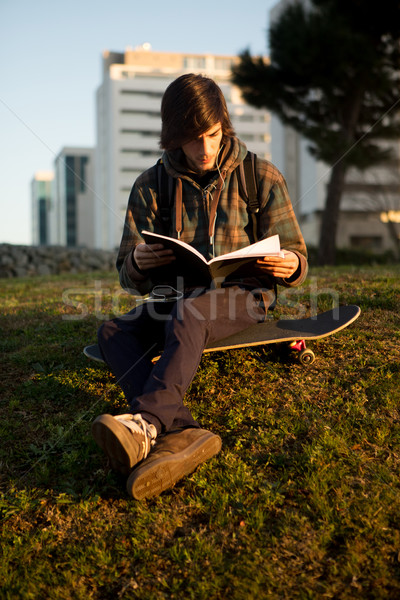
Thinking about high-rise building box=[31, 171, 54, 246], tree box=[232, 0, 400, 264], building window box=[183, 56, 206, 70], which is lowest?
high-rise building box=[31, 171, 54, 246]

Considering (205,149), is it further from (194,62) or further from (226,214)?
(194,62)

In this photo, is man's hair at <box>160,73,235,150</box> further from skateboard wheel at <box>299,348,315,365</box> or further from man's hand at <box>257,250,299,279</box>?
skateboard wheel at <box>299,348,315,365</box>

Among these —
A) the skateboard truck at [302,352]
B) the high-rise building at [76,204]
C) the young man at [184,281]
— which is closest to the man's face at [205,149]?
the young man at [184,281]

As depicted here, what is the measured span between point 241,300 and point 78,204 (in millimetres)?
95877

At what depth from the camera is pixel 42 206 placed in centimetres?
13125

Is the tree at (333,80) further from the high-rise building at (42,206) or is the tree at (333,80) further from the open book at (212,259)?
the high-rise building at (42,206)

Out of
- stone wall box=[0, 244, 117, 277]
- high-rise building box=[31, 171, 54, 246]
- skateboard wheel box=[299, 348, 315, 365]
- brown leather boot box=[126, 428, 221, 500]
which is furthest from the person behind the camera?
high-rise building box=[31, 171, 54, 246]

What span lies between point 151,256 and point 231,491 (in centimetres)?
130

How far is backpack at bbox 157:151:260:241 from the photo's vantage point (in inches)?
131

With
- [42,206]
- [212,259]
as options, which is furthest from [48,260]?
[42,206]

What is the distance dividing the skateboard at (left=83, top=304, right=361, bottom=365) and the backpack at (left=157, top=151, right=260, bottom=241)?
628mm

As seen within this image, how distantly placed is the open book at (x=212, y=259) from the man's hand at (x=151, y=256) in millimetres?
50

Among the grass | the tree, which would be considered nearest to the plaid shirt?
the grass

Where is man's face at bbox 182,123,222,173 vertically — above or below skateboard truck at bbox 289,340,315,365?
above
